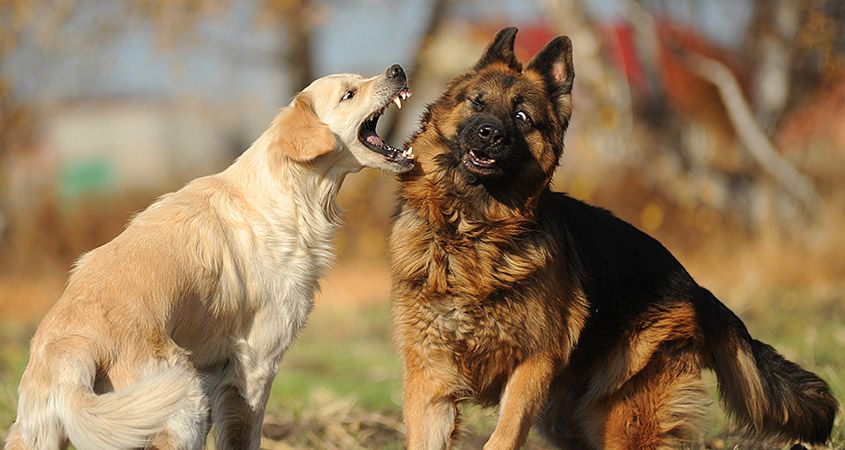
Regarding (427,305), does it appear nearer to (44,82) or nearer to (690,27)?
(44,82)

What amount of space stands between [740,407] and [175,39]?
12.7m

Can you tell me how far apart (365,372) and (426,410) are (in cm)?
573

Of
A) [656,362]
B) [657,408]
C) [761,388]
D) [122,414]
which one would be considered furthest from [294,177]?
[761,388]

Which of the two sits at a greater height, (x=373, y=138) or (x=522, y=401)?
(x=373, y=138)

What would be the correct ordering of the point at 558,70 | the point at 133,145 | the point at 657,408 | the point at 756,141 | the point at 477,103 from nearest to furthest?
the point at 657,408 → the point at 477,103 → the point at 558,70 → the point at 756,141 → the point at 133,145

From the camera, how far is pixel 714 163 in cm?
1764

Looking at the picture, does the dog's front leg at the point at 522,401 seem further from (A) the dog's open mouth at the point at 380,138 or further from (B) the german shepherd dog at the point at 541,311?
(A) the dog's open mouth at the point at 380,138

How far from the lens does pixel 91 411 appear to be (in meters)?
4.34

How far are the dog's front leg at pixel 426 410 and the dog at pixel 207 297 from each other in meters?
0.73

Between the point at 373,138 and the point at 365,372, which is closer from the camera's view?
the point at 373,138

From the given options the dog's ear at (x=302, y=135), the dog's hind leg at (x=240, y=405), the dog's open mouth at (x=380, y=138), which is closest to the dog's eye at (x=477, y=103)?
the dog's open mouth at (x=380, y=138)

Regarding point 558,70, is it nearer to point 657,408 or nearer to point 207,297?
point 657,408

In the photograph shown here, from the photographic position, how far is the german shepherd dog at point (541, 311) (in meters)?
5.41

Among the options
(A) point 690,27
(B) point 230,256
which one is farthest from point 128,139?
(B) point 230,256
